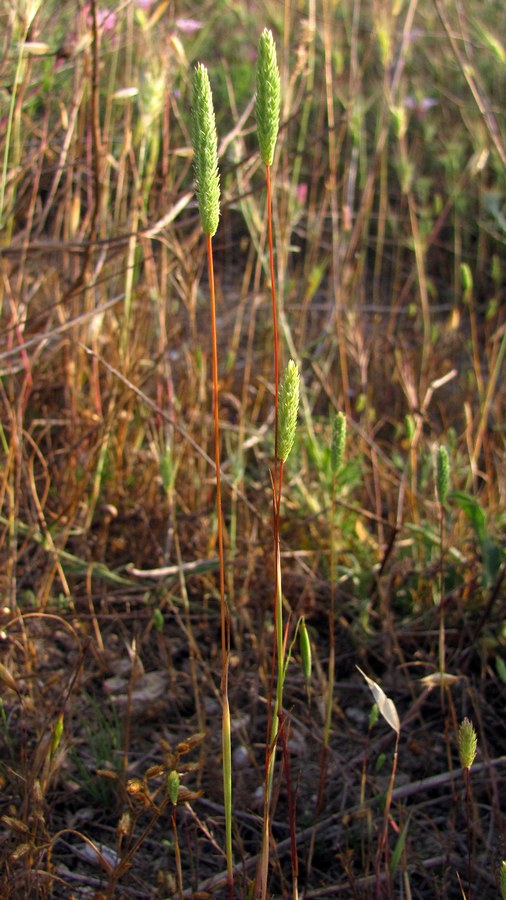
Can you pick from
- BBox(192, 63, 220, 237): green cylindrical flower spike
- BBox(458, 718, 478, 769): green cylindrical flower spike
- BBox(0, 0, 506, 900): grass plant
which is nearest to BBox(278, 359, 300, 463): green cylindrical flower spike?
BBox(0, 0, 506, 900): grass plant

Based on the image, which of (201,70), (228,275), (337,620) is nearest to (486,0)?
(228,275)

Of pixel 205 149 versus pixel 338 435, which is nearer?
pixel 205 149

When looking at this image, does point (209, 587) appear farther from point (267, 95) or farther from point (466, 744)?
point (267, 95)

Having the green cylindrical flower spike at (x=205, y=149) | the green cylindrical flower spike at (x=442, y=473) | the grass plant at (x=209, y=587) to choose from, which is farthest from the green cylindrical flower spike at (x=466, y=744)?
the green cylindrical flower spike at (x=205, y=149)

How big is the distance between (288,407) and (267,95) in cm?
24

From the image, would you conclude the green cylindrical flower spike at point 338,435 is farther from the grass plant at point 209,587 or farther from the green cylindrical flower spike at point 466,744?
the green cylindrical flower spike at point 466,744

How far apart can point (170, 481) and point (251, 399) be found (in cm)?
73

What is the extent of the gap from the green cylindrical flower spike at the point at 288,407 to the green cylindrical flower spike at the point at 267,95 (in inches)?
6.4

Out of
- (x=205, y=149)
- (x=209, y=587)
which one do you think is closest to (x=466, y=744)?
(x=205, y=149)

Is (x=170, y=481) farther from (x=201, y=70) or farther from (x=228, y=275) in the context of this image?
(x=228, y=275)

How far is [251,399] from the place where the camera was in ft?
6.48

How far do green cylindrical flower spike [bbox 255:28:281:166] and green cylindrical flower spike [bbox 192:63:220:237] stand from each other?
38 millimetres

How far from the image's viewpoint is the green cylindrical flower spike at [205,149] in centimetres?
60

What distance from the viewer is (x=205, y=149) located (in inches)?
24.0
